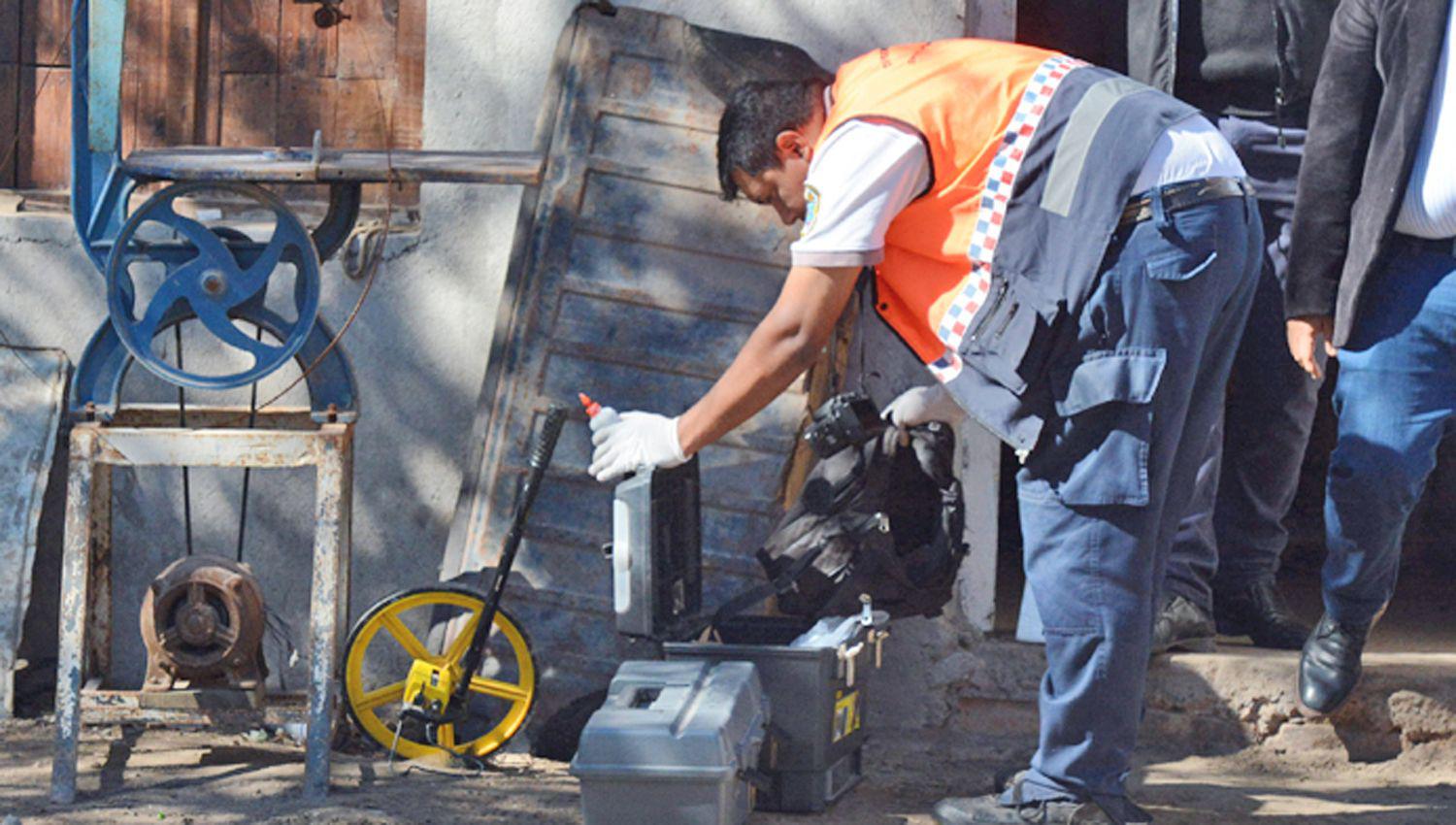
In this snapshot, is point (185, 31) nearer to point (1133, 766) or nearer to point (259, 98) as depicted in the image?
point (259, 98)

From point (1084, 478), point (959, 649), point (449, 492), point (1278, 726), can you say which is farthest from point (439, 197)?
point (1278, 726)

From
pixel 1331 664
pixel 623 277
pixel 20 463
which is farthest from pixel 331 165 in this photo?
pixel 1331 664

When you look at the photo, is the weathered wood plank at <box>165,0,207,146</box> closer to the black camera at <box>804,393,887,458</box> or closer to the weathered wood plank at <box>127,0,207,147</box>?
the weathered wood plank at <box>127,0,207,147</box>

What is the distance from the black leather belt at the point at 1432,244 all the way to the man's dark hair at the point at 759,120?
128 centimetres

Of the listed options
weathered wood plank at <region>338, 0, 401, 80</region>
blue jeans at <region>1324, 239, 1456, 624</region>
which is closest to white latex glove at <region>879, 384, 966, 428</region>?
blue jeans at <region>1324, 239, 1456, 624</region>

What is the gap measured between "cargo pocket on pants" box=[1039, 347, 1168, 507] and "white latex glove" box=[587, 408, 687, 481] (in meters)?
0.76

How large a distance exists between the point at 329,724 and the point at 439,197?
4.88 ft

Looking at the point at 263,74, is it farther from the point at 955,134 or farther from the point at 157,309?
the point at 955,134

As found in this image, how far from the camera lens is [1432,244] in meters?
3.44

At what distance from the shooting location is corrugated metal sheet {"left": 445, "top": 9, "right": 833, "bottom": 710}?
13.6 feet

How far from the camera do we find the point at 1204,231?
119 inches

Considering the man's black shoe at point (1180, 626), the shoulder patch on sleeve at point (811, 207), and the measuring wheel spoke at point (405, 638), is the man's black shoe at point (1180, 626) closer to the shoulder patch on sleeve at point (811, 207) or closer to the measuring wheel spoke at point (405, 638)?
the shoulder patch on sleeve at point (811, 207)

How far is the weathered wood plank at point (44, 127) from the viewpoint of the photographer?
4.52m

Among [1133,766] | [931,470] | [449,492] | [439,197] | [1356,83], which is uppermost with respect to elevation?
[1356,83]
